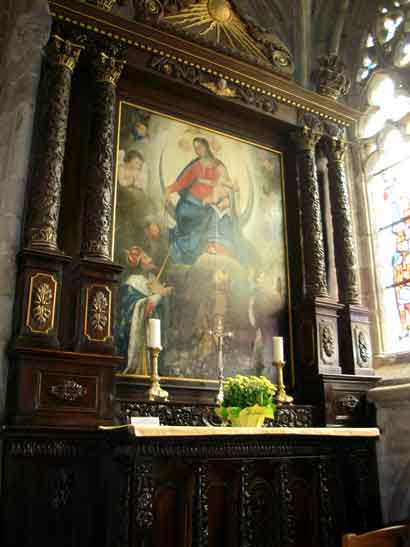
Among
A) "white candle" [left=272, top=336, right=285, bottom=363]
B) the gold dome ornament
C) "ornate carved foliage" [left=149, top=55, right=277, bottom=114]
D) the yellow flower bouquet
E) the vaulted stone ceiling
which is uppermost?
the vaulted stone ceiling

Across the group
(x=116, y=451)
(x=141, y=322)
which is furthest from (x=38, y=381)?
(x=141, y=322)

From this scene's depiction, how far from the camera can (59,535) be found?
4812mm

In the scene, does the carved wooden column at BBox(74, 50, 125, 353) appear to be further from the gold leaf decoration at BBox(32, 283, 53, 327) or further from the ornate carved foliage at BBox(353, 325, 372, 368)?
the ornate carved foliage at BBox(353, 325, 372, 368)

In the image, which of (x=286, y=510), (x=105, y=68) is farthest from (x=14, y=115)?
(x=286, y=510)

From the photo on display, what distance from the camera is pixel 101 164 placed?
617 cm

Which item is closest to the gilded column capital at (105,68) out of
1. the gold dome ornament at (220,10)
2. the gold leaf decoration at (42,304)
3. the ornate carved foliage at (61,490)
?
the gold dome ornament at (220,10)

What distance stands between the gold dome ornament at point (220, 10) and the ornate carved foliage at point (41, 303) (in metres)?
4.39

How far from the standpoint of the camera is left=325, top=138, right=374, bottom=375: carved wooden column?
7.03 meters

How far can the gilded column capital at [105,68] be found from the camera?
6.52 metres

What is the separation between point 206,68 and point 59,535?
529 cm

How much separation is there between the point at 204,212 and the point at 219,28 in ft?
8.62

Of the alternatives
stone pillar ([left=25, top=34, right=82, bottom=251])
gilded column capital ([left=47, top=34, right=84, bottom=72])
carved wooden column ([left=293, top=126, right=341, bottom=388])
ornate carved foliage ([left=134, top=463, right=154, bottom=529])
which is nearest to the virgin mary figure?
carved wooden column ([left=293, top=126, right=341, bottom=388])

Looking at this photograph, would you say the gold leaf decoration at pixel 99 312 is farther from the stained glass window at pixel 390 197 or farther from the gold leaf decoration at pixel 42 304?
the stained glass window at pixel 390 197

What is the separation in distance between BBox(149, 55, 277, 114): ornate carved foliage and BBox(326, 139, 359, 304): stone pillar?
1048 millimetres
